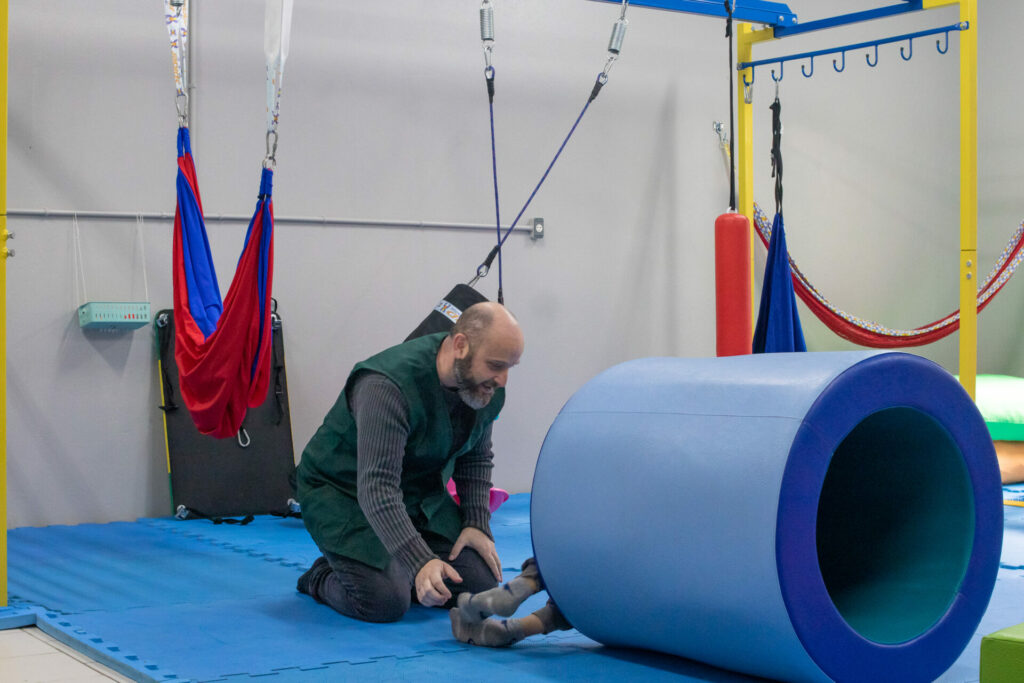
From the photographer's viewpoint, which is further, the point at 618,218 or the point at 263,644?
the point at 618,218

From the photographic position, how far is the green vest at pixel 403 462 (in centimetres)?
262

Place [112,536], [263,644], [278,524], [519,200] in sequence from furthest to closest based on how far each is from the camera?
1. [519,200]
2. [278,524]
3. [112,536]
4. [263,644]

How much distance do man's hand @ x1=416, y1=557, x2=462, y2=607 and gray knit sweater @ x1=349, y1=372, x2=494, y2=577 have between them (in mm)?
36

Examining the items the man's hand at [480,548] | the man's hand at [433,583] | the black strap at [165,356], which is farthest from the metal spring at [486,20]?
the man's hand at [433,583]

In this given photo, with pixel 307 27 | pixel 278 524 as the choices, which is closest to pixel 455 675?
pixel 278 524

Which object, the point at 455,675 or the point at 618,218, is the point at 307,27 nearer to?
the point at 618,218

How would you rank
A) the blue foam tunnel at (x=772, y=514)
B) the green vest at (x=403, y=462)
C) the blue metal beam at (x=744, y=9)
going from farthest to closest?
the blue metal beam at (x=744, y=9) → the green vest at (x=403, y=462) → the blue foam tunnel at (x=772, y=514)

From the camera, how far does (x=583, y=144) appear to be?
534cm

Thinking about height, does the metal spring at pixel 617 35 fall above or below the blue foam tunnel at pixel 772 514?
above

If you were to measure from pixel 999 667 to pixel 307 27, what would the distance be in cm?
388

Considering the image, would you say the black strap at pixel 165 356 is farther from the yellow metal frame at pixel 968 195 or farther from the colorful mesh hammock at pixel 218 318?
the yellow metal frame at pixel 968 195

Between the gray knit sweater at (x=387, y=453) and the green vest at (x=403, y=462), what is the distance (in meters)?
0.03

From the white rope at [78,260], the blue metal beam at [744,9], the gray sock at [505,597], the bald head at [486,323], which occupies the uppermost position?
the blue metal beam at [744,9]

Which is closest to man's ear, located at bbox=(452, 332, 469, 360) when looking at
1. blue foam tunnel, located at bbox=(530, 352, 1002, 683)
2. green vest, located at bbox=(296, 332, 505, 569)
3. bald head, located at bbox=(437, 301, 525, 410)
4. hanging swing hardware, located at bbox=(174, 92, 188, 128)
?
bald head, located at bbox=(437, 301, 525, 410)
